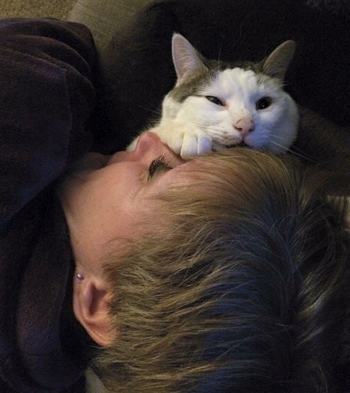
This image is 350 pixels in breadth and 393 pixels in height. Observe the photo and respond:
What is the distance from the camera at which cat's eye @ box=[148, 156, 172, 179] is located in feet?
2.46

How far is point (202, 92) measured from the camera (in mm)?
1001

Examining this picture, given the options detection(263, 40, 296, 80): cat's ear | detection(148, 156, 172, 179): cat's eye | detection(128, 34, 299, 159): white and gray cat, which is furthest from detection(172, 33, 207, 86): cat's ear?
detection(148, 156, 172, 179): cat's eye

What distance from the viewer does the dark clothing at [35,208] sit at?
80 centimetres

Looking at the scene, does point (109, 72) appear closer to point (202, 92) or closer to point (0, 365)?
point (202, 92)

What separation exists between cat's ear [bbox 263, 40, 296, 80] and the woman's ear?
55 centimetres

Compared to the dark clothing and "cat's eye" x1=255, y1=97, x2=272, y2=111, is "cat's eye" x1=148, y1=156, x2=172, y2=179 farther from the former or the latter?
"cat's eye" x1=255, y1=97, x2=272, y2=111

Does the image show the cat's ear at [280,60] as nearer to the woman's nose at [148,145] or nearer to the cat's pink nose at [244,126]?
the cat's pink nose at [244,126]

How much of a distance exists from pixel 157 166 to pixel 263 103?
0.33 meters

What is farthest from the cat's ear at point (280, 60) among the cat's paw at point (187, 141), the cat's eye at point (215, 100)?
the cat's paw at point (187, 141)

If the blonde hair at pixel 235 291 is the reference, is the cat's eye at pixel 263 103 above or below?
above

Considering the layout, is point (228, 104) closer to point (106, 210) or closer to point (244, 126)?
point (244, 126)

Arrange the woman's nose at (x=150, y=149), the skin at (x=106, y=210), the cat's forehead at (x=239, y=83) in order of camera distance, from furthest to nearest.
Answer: the cat's forehead at (x=239, y=83) < the woman's nose at (x=150, y=149) < the skin at (x=106, y=210)

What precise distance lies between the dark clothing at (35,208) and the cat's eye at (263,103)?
35cm

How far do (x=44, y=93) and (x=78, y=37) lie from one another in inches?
8.3
